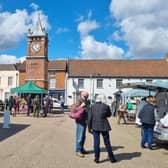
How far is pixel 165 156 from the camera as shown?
383 inches

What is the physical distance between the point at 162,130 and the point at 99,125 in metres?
3.09

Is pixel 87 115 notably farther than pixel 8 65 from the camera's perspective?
No

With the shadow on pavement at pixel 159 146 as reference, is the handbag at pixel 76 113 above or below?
above

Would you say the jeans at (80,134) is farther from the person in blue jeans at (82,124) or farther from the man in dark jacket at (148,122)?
the man in dark jacket at (148,122)

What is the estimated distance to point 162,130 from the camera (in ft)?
35.1

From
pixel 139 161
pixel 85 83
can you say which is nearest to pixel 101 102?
pixel 139 161

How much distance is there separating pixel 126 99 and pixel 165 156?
21.3 metres

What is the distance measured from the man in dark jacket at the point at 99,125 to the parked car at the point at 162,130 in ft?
8.51

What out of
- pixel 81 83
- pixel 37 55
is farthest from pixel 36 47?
pixel 81 83

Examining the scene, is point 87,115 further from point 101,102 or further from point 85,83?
point 85,83

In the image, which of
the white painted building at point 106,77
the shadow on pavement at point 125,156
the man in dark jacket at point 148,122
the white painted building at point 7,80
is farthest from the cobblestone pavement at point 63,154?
the white painted building at point 7,80

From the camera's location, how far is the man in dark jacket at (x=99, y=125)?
8.49 metres

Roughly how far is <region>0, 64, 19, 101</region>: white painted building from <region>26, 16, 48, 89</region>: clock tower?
724cm

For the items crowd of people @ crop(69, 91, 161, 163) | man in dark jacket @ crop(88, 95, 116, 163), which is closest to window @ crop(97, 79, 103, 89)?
crowd of people @ crop(69, 91, 161, 163)
